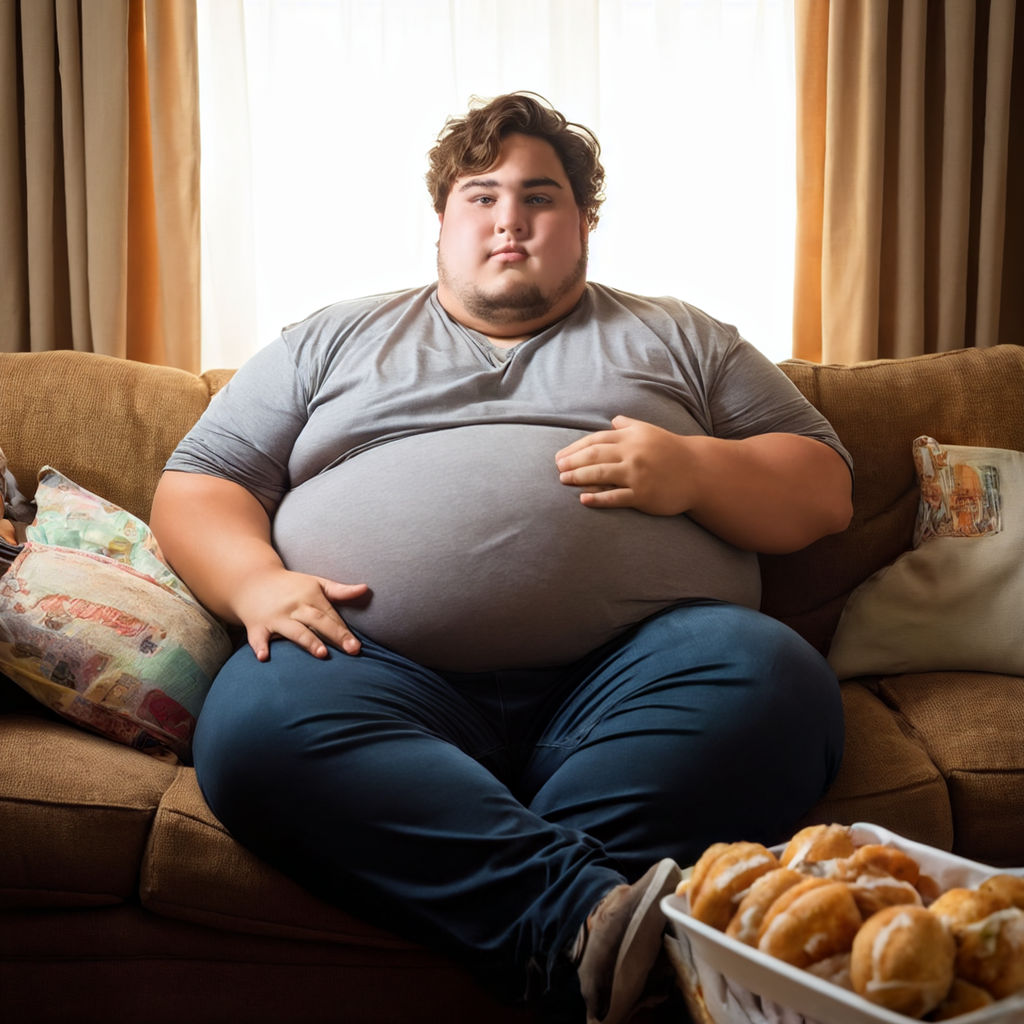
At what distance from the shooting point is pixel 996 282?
7.37 feet

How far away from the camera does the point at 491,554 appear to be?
4.22 ft

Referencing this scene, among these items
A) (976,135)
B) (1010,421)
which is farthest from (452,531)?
(976,135)

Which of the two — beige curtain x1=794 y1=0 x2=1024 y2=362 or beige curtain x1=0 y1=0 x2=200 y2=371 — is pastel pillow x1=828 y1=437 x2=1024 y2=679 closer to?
beige curtain x1=794 y1=0 x2=1024 y2=362

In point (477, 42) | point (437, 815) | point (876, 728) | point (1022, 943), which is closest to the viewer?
point (1022, 943)

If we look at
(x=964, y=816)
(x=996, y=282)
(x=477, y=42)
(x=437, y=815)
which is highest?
(x=477, y=42)

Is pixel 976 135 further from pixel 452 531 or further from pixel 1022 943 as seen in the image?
pixel 1022 943

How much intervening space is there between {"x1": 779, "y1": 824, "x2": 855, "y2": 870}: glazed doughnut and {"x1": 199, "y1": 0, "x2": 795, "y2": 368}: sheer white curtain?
1.74 metres

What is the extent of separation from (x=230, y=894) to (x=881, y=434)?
1.27 meters

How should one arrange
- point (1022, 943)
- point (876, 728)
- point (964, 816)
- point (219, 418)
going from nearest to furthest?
1. point (1022, 943)
2. point (964, 816)
3. point (876, 728)
4. point (219, 418)

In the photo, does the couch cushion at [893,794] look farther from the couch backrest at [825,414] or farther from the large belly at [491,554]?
the couch backrest at [825,414]

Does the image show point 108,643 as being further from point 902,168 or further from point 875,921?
point 902,168

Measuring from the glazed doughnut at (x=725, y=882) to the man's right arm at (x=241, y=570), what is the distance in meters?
0.62

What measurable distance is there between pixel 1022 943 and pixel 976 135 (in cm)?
214

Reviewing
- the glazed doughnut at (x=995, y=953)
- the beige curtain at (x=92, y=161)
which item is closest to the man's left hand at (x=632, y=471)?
the glazed doughnut at (x=995, y=953)
